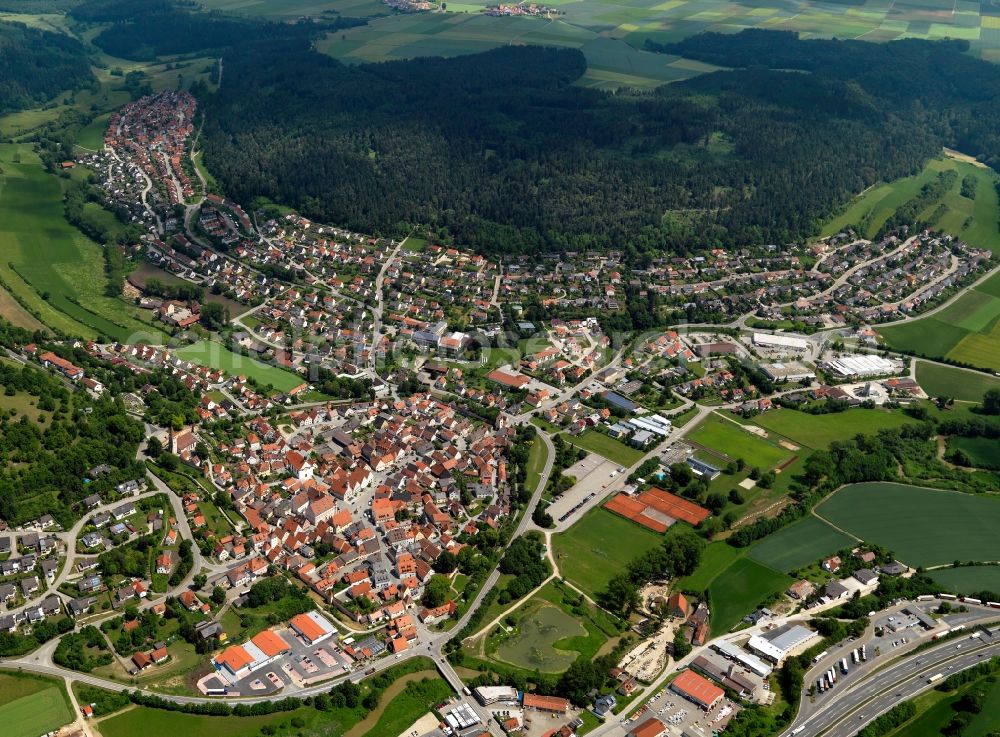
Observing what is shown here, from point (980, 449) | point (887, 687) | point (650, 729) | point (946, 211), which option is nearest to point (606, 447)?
point (887, 687)

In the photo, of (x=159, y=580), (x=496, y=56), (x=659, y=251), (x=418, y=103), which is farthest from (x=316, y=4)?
(x=159, y=580)

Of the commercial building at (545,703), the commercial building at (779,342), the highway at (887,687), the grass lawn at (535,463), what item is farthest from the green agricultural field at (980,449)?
the commercial building at (545,703)

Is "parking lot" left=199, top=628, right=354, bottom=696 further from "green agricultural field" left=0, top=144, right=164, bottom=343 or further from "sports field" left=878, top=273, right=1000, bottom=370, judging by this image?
"sports field" left=878, top=273, right=1000, bottom=370

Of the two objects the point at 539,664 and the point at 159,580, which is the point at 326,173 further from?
the point at 539,664

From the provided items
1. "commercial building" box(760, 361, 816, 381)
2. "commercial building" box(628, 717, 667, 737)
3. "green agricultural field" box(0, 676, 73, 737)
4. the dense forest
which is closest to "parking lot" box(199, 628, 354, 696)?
"green agricultural field" box(0, 676, 73, 737)

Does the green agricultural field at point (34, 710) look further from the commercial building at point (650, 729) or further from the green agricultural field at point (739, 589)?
the green agricultural field at point (739, 589)
